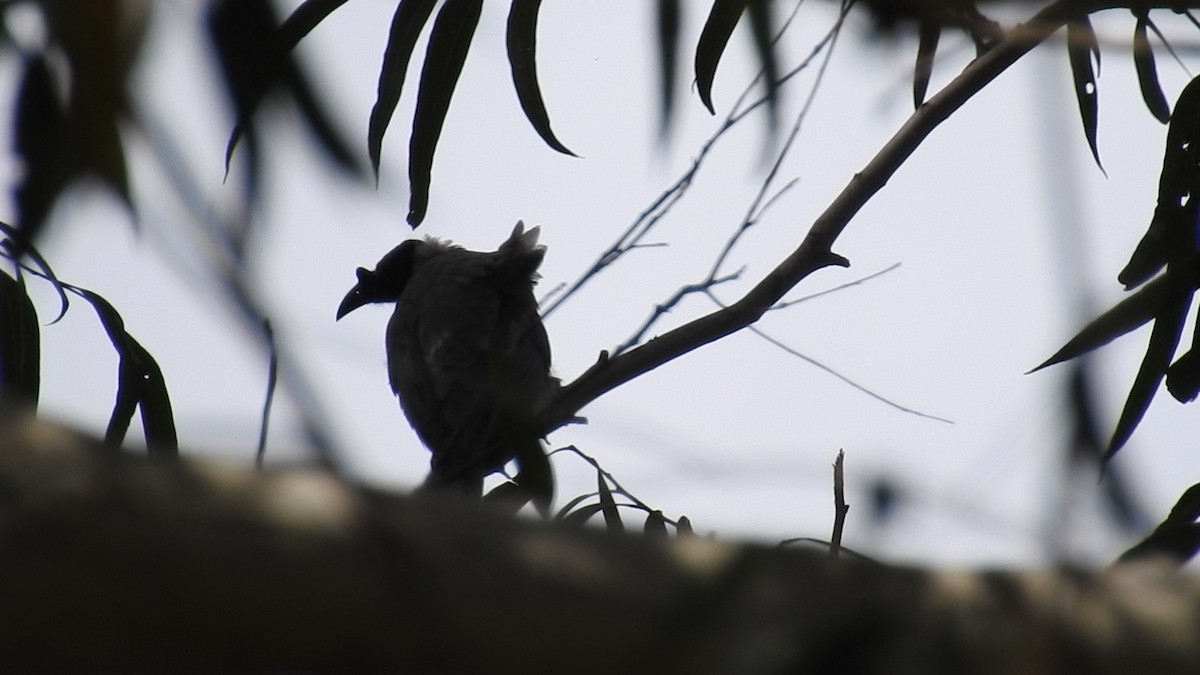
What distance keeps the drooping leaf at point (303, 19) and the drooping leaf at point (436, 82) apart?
0.20 meters

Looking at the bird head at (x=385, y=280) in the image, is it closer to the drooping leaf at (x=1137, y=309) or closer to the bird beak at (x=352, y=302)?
the bird beak at (x=352, y=302)

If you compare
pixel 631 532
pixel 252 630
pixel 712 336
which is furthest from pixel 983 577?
pixel 712 336

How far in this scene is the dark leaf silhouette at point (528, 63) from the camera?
2312mm

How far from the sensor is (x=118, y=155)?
2.58ft

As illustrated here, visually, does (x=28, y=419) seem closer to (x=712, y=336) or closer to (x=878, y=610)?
(x=878, y=610)

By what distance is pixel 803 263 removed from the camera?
216 cm

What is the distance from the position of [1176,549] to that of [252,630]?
1.98 m

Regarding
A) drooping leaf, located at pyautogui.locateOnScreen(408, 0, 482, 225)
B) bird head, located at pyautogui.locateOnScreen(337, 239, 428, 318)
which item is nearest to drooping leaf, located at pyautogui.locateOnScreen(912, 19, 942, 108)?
drooping leaf, located at pyautogui.locateOnScreen(408, 0, 482, 225)

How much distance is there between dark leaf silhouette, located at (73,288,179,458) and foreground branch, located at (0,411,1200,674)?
1752 mm

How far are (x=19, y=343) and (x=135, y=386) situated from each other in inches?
8.6

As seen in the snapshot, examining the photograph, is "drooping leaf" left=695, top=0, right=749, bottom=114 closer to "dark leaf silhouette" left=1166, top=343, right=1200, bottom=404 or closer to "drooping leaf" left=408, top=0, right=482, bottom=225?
"drooping leaf" left=408, top=0, right=482, bottom=225

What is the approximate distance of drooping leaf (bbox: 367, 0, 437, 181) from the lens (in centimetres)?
228

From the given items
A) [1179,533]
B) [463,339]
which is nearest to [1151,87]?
[1179,533]

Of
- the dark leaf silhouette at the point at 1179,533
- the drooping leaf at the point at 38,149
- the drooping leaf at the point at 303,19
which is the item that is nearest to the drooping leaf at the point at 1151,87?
the dark leaf silhouette at the point at 1179,533
